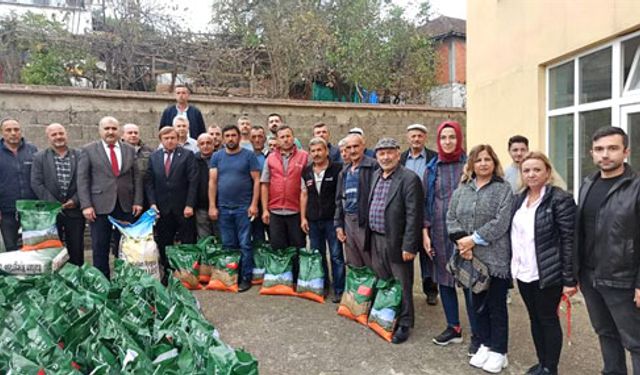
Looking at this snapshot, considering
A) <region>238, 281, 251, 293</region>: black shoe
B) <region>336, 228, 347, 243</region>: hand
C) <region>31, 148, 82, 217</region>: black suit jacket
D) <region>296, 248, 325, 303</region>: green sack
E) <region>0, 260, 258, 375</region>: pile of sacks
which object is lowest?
<region>238, 281, 251, 293</region>: black shoe

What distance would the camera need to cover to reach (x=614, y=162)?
2.72m

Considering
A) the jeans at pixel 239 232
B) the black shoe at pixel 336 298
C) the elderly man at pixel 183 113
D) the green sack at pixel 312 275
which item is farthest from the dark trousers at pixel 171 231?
the black shoe at pixel 336 298

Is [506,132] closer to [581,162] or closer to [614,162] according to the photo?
[581,162]

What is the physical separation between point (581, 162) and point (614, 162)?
3713 millimetres

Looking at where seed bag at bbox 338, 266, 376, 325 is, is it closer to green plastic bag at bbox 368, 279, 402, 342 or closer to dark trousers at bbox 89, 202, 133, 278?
green plastic bag at bbox 368, 279, 402, 342

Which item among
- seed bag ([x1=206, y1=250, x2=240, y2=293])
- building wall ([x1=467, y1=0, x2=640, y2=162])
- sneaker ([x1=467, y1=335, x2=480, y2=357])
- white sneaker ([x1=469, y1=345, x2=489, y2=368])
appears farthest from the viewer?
building wall ([x1=467, y1=0, x2=640, y2=162])

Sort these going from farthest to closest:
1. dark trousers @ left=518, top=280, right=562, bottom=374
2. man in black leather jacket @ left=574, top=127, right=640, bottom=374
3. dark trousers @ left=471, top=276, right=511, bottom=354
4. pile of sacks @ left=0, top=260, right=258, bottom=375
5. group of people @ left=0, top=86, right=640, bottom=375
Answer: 1. dark trousers @ left=471, top=276, right=511, bottom=354
2. dark trousers @ left=518, top=280, right=562, bottom=374
3. group of people @ left=0, top=86, right=640, bottom=375
4. man in black leather jacket @ left=574, top=127, right=640, bottom=374
5. pile of sacks @ left=0, top=260, right=258, bottom=375

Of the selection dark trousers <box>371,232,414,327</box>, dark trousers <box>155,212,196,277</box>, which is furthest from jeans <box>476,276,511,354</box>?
dark trousers <box>155,212,196,277</box>

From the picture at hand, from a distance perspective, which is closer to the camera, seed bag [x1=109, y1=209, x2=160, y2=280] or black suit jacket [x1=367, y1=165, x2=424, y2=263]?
black suit jacket [x1=367, y1=165, x2=424, y2=263]

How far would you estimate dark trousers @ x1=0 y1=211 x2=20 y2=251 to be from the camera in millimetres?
5004

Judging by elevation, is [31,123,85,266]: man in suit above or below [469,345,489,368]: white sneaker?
above

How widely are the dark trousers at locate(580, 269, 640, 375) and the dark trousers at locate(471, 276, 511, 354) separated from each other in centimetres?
54

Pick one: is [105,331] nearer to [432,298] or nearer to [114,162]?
[114,162]

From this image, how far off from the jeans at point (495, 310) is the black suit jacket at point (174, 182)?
3293 mm
